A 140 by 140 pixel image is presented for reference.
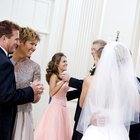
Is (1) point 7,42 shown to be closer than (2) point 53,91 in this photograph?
Yes

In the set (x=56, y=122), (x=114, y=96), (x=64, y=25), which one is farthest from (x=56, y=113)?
(x=64, y=25)

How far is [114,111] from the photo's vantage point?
296 cm

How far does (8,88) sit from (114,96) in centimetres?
97

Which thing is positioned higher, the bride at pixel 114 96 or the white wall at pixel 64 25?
the white wall at pixel 64 25

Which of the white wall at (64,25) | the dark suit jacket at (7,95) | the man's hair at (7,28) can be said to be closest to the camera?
the dark suit jacket at (7,95)

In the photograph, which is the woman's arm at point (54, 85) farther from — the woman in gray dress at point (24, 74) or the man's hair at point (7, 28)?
the man's hair at point (7, 28)

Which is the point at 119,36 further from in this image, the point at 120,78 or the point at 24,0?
the point at 120,78

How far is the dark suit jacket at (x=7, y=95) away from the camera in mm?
2361

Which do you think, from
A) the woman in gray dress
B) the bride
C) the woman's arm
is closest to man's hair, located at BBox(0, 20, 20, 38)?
the woman in gray dress

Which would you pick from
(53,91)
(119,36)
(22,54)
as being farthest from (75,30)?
(22,54)

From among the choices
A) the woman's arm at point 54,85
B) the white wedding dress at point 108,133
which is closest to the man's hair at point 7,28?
the white wedding dress at point 108,133

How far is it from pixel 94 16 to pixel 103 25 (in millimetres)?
249

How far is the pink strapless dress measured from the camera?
441cm

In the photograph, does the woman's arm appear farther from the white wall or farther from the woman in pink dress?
the white wall
